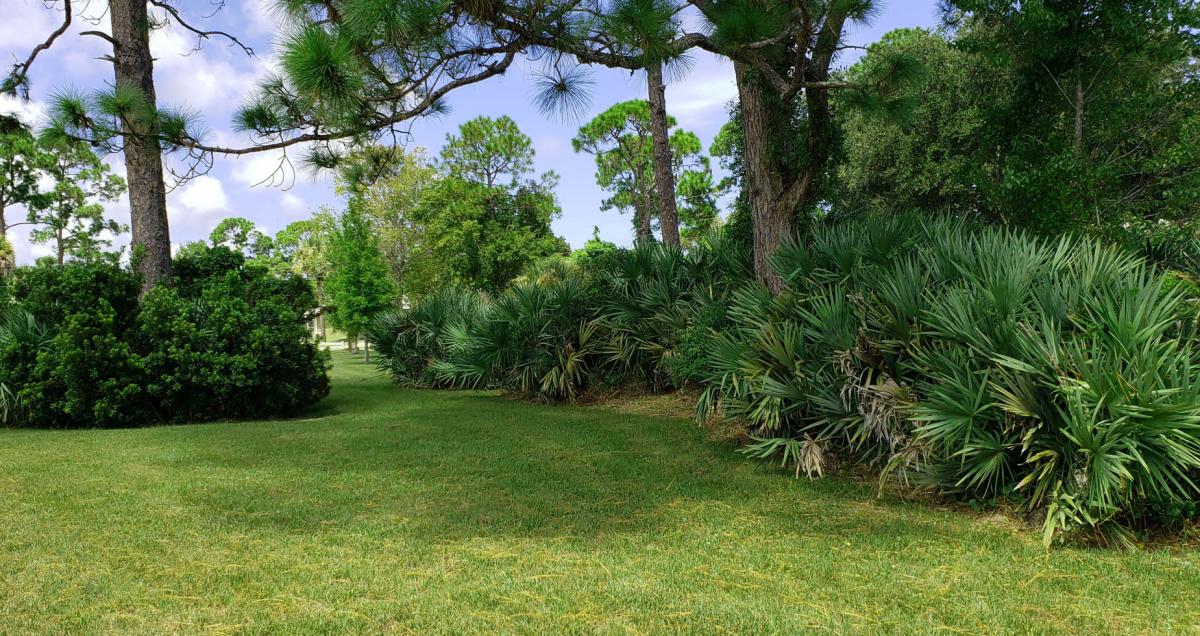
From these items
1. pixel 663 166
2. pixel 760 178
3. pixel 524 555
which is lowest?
pixel 524 555

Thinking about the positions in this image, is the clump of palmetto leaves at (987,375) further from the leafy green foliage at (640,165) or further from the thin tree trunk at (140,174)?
the leafy green foliage at (640,165)

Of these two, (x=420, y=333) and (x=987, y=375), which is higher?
(x=420, y=333)

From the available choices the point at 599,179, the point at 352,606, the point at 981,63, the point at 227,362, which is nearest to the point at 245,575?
the point at 352,606

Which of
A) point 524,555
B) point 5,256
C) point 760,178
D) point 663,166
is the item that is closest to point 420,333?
point 663,166

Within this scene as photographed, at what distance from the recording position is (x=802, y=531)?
4.26 metres

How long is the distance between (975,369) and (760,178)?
4.93 m

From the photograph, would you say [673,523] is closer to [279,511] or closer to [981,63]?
[279,511]

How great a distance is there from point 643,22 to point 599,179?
3833 centimetres

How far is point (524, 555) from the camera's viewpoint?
380 cm

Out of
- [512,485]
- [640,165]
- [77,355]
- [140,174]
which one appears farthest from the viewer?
[640,165]

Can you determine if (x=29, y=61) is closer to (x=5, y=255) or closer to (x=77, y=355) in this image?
(x=77, y=355)

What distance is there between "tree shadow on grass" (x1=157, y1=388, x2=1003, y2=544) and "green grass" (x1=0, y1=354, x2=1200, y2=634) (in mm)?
32

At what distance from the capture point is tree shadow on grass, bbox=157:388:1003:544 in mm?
4434

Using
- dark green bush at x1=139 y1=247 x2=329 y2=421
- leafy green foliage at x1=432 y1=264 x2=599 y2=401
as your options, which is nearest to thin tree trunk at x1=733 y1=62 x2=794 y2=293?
leafy green foliage at x1=432 y1=264 x2=599 y2=401
